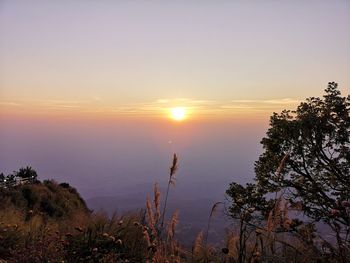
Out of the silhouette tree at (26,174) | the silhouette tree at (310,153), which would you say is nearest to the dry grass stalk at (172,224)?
the silhouette tree at (310,153)

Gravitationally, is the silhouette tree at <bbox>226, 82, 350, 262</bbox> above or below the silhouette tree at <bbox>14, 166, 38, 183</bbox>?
above

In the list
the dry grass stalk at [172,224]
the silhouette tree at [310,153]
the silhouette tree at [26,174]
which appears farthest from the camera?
the silhouette tree at [26,174]

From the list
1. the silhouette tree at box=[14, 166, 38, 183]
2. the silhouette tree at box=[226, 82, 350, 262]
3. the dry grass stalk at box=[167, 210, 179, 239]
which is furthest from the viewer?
the silhouette tree at box=[14, 166, 38, 183]

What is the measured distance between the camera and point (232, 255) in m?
4.52

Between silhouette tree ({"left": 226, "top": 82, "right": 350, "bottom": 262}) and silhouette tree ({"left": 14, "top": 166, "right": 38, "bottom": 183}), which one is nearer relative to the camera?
silhouette tree ({"left": 226, "top": 82, "right": 350, "bottom": 262})

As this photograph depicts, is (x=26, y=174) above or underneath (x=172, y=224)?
underneath

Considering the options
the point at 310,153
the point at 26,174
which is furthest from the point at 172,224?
the point at 26,174

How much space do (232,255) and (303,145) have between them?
32.5 ft

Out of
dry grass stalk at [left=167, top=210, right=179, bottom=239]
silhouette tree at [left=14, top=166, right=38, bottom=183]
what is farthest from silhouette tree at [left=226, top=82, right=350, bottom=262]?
silhouette tree at [left=14, top=166, right=38, bottom=183]

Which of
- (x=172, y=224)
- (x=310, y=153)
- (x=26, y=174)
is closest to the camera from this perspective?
(x=172, y=224)

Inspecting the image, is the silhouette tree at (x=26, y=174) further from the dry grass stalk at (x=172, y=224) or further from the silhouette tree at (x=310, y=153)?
the dry grass stalk at (x=172, y=224)

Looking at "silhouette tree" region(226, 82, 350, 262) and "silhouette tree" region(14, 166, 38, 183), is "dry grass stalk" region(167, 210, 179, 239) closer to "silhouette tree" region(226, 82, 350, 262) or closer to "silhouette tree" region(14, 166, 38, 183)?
"silhouette tree" region(226, 82, 350, 262)

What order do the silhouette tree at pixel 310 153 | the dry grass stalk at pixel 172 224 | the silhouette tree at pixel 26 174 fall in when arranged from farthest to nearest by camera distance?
the silhouette tree at pixel 26 174
the silhouette tree at pixel 310 153
the dry grass stalk at pixel 172 224

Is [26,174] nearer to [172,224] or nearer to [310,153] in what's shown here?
[310,153]
